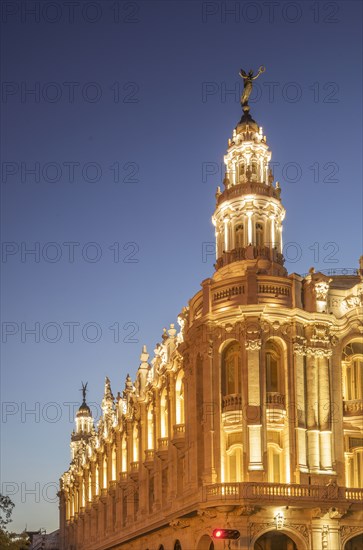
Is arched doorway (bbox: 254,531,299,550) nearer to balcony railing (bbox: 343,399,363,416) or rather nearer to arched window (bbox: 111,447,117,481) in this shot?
balcony railing (bbox: 343,399,363,416)

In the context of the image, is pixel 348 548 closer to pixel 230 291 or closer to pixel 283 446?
pixel 283 446

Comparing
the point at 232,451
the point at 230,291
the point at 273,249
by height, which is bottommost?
the point at 232,451

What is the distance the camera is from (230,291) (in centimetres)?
A: 5744

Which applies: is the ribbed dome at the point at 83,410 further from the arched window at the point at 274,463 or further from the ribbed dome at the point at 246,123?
the arched window at the point at 274,463

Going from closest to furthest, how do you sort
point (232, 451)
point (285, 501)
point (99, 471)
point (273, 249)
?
point (285, 501), point (232, 451), point (273, 249), point (99, 471)

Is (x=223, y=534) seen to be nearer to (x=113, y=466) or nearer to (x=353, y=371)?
(x=353, y=371)

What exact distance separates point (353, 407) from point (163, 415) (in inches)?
682

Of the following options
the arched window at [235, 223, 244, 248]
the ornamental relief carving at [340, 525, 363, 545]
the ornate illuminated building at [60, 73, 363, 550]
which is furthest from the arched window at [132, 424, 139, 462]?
the ornamental relief carving at [340, 525, 363, 545]

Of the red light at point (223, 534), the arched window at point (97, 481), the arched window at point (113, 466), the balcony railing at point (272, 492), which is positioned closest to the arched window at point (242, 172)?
the balcony railing at point (272, 492)

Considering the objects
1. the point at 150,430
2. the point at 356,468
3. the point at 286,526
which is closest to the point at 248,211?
the point at 356,468

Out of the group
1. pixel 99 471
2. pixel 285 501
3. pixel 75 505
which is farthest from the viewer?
pixel 75 505

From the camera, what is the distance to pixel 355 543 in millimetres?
54812

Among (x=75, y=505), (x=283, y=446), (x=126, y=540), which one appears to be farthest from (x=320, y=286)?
(x=75, y=505)

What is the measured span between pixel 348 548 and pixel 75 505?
62075 mm
